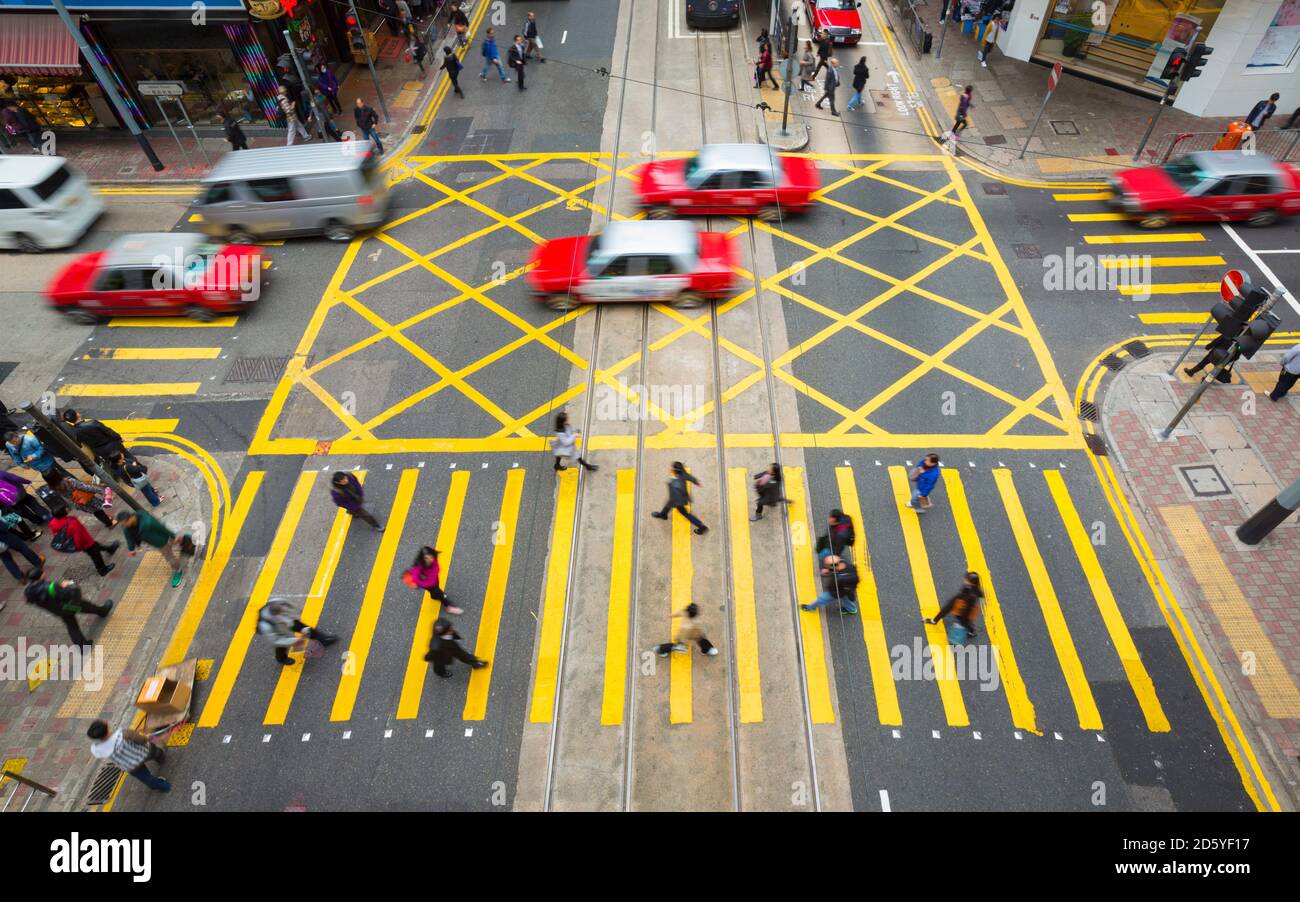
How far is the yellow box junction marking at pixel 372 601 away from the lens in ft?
33.7

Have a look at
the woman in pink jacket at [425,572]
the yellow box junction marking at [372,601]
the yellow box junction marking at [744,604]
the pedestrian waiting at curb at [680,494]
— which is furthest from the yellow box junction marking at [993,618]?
the yellow box junction marking at [372,601]

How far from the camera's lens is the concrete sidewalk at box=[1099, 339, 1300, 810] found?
10.2 metres

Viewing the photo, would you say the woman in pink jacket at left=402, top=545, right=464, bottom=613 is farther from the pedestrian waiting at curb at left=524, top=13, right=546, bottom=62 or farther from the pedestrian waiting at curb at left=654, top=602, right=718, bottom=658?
the pedestrian waiting at curb at left=524, top=13, right=546, bottom=62

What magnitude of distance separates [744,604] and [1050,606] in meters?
4.82

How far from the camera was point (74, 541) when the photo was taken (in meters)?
10.9

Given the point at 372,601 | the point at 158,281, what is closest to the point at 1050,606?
the point at 372,601

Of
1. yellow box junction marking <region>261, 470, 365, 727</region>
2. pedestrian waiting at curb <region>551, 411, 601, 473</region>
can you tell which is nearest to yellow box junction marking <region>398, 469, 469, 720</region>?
yellow box junction marking <region>261, 470, 365, 727</region>

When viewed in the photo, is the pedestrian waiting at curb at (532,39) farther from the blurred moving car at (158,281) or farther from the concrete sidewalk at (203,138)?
the blurred moving car at (158,281)

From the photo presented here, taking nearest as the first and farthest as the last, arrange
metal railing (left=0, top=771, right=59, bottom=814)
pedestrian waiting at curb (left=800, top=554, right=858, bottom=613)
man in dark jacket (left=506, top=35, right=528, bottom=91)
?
metal railing (left=0, top=771, right=59, bottom=814) → pedestrian waiting at curb (left=800, top=554, right=858, bottom=613) → man in dark jacket (left=506, top=35, right=528, bottom=91)

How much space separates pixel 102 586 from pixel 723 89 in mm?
22277

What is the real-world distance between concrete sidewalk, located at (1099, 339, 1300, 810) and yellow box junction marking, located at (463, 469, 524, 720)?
10.7 metres

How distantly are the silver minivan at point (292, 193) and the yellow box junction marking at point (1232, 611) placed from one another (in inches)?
730

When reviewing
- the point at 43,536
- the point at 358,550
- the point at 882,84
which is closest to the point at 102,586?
the point at 43,536
